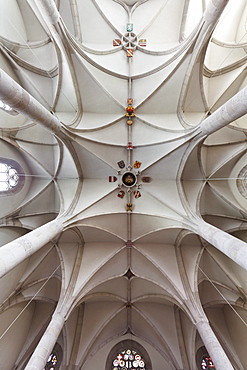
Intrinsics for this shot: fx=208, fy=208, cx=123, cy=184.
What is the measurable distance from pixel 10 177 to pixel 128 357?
11552mm

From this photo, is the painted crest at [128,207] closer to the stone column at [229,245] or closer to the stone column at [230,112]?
the stone column at [229,245]

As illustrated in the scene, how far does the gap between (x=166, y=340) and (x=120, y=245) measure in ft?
18.8

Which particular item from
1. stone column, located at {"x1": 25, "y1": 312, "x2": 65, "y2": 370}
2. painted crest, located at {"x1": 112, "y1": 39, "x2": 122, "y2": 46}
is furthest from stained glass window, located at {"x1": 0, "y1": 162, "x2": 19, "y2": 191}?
painted crest, located at {"x1": 112, "y1": 39, "x2": 122, "y2": 46}

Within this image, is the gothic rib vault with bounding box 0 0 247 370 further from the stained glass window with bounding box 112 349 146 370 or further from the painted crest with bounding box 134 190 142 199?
the stained glass window with bounding box 112 349 146 370

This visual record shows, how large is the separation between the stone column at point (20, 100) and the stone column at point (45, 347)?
7.04 metres

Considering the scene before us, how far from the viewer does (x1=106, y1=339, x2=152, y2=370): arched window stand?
1098 cm

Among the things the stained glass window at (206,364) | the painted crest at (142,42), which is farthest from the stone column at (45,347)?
the painted crest at (142,42)

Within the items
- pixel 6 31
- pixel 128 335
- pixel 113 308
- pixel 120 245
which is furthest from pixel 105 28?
pixel 128 335

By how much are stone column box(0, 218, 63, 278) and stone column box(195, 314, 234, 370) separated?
6.41 m

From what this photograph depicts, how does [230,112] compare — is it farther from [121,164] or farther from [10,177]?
[10,177]

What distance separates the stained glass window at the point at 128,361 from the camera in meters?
10.9

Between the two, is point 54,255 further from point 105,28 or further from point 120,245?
point 105,28

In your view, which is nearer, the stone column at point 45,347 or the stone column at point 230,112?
the stone column at point 230,112

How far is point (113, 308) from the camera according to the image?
12289 mm
